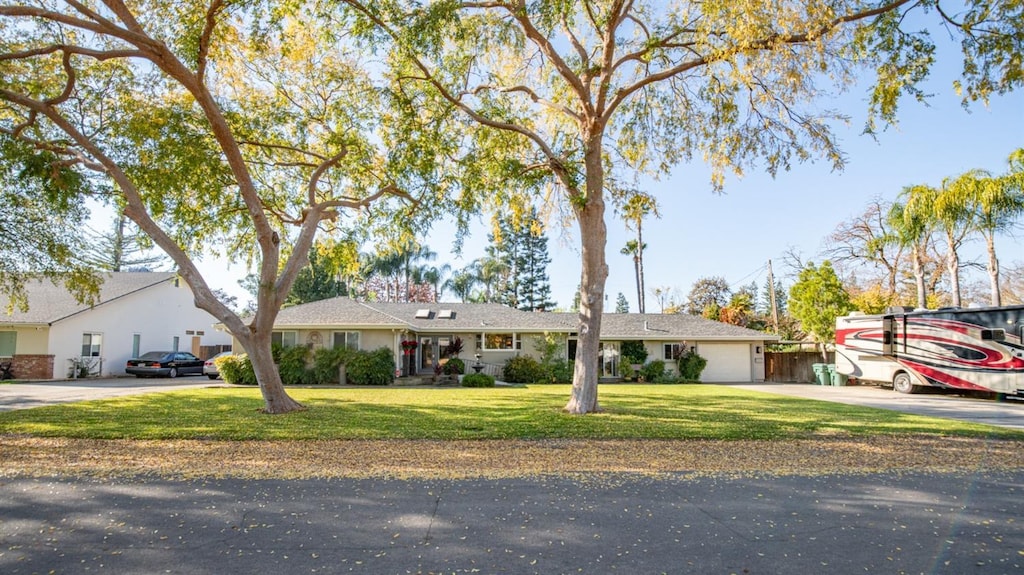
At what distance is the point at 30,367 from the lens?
22.4 metres

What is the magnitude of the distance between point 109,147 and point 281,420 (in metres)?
7.06

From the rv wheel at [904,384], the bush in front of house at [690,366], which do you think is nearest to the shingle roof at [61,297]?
the bush in front of house at [690,366]

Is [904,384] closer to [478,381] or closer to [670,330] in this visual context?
[670,330]

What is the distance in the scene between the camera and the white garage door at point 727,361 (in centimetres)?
2750

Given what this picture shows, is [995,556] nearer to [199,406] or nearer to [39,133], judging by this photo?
[199,406]

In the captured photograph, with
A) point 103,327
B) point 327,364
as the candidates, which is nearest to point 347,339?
point 327,364

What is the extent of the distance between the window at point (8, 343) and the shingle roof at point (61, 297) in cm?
82

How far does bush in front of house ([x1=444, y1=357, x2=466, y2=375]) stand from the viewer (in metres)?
23.5

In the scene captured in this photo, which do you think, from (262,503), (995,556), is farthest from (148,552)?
(995,556)

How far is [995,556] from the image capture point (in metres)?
4.16

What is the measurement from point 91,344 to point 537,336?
797 inches

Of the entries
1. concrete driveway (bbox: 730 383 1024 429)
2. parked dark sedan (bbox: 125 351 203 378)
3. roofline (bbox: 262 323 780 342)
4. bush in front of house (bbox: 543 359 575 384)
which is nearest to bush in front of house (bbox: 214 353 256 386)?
roofline (bbox: 262 323 780 342)

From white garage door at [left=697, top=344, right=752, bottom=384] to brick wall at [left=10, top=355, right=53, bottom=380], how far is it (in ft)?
94.1

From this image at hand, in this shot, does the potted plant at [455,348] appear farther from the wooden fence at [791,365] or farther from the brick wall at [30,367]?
the brick wall at [30,367]
